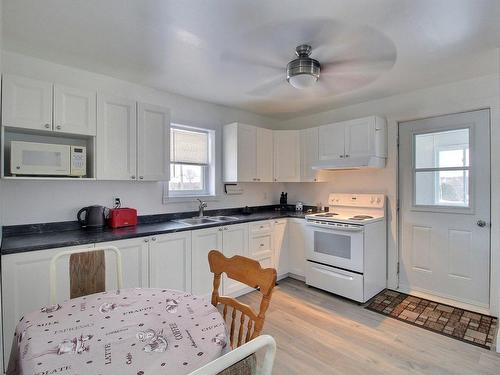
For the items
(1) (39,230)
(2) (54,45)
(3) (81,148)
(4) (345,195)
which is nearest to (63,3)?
(2) (54,45)

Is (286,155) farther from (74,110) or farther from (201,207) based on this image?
(74,110)

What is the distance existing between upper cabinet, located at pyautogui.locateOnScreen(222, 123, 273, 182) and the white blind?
11.4 inches

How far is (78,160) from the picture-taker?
7.50 ft

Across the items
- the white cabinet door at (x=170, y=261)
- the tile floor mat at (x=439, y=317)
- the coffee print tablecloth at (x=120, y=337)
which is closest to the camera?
the coffee print tablecloth at (x=120, y=337)

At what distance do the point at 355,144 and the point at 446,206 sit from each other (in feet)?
3.91

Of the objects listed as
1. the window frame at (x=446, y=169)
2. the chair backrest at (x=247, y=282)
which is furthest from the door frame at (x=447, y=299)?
the chair backrest at (x=247, y=282)

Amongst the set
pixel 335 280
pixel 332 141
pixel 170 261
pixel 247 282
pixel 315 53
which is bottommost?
pixel 335 280

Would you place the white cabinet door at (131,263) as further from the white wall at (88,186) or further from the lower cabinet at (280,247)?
the lower cabinet at (280,247)

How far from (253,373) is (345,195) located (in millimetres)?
3225

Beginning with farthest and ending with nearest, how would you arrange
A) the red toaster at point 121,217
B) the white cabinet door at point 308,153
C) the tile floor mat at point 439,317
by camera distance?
1. the white cabinet door at point 308,153
2. the red toaster at point 121,217
3. the tile floor mat at point 439,317

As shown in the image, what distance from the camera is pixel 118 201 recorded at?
2744 mm

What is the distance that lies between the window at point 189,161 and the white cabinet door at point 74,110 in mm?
1016

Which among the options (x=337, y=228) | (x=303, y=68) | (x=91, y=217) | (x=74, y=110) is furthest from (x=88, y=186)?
(x=337, y=228)

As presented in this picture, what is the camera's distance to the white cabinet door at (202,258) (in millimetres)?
2715
